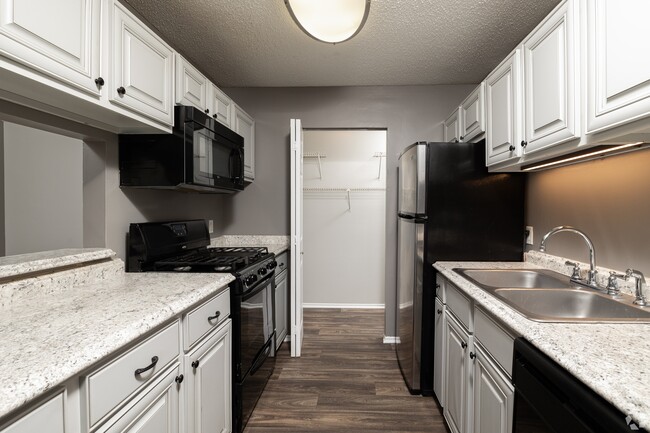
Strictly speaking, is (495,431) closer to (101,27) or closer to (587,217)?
(587,217)

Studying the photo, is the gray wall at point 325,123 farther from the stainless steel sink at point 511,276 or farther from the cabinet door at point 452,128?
the stainless steel sink at point 511,276

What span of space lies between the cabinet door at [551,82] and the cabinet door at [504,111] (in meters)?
0.07

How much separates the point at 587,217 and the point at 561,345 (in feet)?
3.54

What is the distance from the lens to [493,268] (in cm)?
188

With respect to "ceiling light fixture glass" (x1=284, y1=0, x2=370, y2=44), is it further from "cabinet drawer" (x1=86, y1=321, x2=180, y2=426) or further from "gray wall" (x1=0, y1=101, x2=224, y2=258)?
"cabinet drawer" (x1=86, y1=321, x2=180, y2=426)

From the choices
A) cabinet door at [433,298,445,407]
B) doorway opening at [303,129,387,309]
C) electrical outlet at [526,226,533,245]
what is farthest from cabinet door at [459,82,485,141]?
doorway opening at [303,129,387,309]

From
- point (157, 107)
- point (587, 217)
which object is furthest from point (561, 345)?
point (157, 107)

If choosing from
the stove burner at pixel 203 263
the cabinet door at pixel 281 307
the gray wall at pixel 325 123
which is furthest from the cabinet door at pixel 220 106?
the cabinet door at pixel 281 307

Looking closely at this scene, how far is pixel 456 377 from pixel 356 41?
84.9 inches

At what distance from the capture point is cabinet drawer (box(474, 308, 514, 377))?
3.63ft

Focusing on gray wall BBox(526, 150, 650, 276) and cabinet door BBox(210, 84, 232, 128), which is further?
cabinet door BBox(210, 84, 232, 128)

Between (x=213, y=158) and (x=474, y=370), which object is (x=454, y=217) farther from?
(x=213, y=158)

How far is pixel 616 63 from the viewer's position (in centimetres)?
99

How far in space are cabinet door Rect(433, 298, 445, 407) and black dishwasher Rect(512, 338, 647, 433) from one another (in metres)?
0.86
